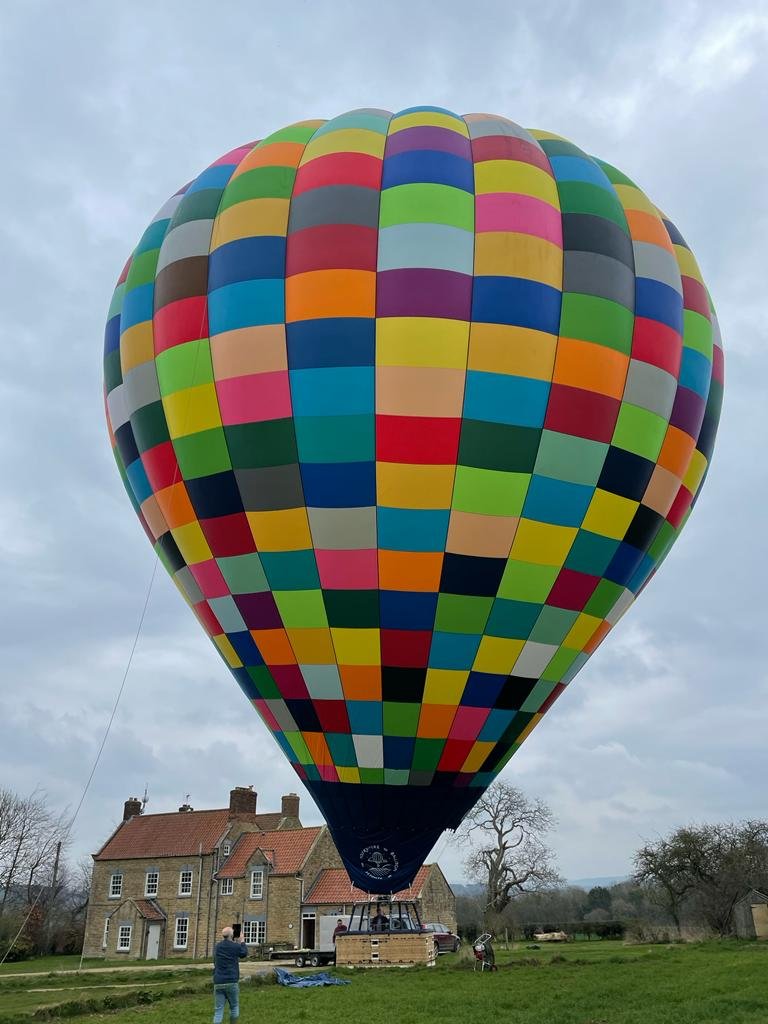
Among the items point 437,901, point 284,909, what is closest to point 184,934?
point 284,909

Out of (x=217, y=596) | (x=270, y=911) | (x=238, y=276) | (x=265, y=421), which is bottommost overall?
(x=270, y=911)

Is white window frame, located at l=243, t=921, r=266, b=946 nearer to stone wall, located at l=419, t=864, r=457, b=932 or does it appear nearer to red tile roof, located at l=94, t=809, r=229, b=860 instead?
red tile roof, located at l=94, t=809, r=229, b=860

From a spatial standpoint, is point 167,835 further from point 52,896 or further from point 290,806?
point 52,896

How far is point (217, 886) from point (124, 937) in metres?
4.12

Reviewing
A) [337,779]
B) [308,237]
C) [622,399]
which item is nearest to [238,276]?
[308,237]

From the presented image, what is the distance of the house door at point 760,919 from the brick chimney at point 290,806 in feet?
65.5

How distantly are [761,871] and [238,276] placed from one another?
2881 centimetres

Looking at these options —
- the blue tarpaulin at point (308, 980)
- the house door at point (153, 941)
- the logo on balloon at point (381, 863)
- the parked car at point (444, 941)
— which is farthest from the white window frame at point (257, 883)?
the logo on balloon at point (381, 863)

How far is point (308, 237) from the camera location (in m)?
10.6

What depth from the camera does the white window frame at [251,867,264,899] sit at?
3238 centimetres

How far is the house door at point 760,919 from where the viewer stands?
939 inches

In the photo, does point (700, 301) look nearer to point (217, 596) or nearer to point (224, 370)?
point (224, 370)

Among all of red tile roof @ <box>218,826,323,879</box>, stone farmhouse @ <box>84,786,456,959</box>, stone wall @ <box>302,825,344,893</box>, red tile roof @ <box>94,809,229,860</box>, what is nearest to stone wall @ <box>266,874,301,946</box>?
stone farmhouse @ <box>84,786,456,959</box>

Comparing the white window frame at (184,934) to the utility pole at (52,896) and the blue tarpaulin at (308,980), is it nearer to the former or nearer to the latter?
the utility pole at (52,896)
